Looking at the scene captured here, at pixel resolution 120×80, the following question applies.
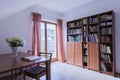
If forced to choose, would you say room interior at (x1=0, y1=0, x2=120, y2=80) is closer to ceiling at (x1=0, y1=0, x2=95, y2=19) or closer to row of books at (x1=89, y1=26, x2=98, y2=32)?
ceiling at (x1=0, y1=0, x2=95, y2=19)

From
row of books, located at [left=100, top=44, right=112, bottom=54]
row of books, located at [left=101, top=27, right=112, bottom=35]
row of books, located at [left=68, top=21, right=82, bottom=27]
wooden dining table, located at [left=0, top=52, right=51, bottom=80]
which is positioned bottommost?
wooden dining table, located at [left=0, top=52, right=51, bottom=80]

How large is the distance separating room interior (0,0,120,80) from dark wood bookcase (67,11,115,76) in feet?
0.10

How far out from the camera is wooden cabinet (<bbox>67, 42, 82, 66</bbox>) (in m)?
3.79

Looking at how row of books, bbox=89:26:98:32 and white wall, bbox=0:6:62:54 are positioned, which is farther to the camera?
row of books, bbox=89:26:98:32

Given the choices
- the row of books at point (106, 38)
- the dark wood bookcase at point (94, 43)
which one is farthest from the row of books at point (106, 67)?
the row of books at point (106, 38)

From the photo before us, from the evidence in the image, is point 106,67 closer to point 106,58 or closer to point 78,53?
point 106,58

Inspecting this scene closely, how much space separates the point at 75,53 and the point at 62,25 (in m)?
1.56

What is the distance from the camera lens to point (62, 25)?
4.77m

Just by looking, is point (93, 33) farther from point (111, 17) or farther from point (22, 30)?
point (22, 30)

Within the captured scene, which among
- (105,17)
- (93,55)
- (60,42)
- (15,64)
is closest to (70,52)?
(60,42)

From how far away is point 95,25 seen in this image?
11.4 ft

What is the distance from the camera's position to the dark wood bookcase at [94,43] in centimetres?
305

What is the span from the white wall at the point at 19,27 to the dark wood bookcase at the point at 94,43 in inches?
63.8

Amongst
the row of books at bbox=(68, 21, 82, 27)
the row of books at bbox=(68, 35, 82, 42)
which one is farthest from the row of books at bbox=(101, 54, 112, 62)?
the row of books at bbox=(68, 21, 82, 27)
